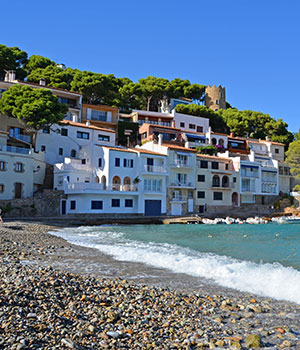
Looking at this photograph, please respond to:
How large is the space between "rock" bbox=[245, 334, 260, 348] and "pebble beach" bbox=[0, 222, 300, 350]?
16 mm

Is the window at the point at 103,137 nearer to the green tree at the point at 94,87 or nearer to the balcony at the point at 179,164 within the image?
the balcony at the point at 179,164

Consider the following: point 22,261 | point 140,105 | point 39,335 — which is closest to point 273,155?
point 140,105

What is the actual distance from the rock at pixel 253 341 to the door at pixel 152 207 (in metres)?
39.2

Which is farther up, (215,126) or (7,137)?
(215,126)

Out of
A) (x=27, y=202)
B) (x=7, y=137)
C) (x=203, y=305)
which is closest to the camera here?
(x=203, y=305)

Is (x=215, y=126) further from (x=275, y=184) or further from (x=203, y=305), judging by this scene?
(x=203, y=305)

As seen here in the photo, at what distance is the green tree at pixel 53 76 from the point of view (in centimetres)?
6569

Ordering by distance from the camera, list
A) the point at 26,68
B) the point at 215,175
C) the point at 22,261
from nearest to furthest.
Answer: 1. the point at 22,261
2. the point at 215,175
3. the point at 26,68

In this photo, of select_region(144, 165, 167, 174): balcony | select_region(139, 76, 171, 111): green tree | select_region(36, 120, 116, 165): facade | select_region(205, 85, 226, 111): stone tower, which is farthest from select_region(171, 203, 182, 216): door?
select_region(205, 85, 226, 111): stone tower

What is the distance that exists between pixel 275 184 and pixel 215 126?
74.8ft

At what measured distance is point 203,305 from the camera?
8273 mm

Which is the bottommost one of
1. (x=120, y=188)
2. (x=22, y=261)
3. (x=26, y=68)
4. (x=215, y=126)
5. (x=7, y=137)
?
(x=22, y=261)

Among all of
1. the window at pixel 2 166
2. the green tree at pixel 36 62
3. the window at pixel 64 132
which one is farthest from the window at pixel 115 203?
the green tree at pixel 36 62

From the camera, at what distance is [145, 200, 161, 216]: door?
4555 cm
